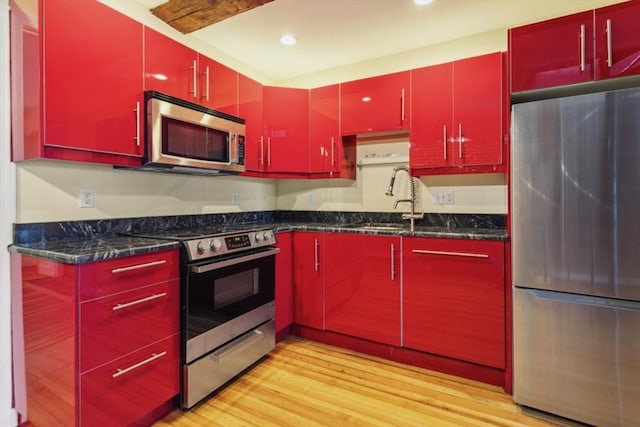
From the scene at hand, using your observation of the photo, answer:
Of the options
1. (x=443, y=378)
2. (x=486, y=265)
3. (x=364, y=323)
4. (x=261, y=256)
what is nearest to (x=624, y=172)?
(x=486, y=265)

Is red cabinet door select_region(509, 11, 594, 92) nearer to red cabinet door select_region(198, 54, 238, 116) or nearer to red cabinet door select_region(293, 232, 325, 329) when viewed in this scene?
red cabinet door select_region(293, 232, 325, 329)

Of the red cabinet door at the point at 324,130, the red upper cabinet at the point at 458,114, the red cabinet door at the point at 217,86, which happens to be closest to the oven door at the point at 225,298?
the red cabinet door at the point at 324,130

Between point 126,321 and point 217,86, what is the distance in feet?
5.29

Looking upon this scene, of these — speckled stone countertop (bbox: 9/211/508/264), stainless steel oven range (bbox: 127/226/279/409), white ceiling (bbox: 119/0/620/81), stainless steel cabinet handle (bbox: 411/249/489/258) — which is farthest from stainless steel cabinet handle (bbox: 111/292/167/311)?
white ceiling (bbox: 119/0/620/81)

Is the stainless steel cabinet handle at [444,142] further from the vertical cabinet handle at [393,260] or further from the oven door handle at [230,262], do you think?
the oven door handle at [230,262]

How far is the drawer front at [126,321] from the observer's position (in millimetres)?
1368

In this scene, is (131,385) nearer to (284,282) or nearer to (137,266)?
(137,266)

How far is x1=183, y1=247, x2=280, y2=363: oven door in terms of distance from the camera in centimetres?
177

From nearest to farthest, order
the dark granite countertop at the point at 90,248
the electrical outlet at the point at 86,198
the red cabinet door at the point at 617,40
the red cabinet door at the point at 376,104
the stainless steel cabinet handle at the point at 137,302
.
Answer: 1. the dark granite countertop at the point at 90,248
2. the stainless steel cabinet handle at the point at 137,302
3. the red cabinet door at the point at 617,40
4. the electrical outlet at the point at 86,198
5. the red cabinet door at the point at 376,104

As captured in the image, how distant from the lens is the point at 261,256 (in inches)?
87.7

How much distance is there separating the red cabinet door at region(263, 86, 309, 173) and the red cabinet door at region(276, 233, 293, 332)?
2.20 feet

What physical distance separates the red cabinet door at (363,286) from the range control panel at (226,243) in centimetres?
53

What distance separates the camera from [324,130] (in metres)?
2.87

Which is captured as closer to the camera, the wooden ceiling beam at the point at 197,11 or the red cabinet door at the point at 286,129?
the wooden ceiling beam at the point at 197,11
